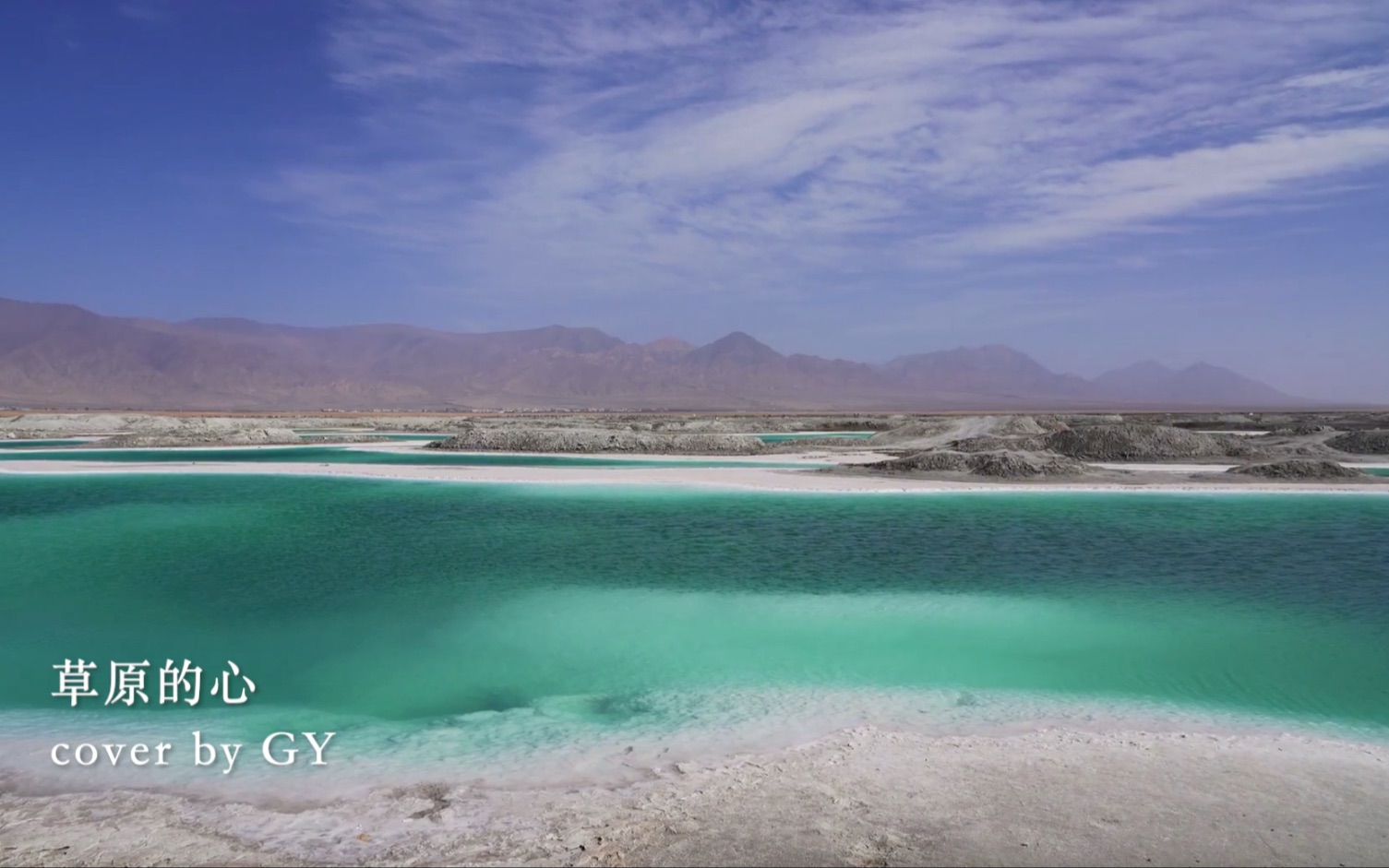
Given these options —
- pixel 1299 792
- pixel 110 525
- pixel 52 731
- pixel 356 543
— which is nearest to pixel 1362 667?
pixel 1299 792

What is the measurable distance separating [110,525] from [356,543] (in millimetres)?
6256

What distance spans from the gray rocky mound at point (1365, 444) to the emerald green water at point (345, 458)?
22645mm

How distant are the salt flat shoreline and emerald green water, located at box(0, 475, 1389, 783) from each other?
12.6 ft

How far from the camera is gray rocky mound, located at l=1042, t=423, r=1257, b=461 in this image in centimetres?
3095

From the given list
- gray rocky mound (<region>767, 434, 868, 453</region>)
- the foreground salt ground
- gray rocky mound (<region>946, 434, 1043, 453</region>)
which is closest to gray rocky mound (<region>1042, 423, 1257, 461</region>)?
gray rocky mound (<region>946, 434, 1043, 453</region>)

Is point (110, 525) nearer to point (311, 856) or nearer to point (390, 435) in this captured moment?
point (311, 856)

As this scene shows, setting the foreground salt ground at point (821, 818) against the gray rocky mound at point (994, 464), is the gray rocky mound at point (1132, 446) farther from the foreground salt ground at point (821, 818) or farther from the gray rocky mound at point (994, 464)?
the foreground salt ground at point (821, 818)

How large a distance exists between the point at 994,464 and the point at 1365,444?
68.5 ft

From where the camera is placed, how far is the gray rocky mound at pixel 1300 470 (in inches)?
967

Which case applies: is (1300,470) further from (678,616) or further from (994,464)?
(678,616)

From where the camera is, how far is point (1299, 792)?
18.9ft

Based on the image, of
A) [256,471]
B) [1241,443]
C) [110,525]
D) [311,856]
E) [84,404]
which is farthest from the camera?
[84,404]

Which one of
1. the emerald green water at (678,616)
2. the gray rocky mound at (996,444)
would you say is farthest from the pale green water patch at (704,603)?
the gray rocky mound at (996,444)

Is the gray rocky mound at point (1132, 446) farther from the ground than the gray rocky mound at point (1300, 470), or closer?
A: farther from the ground
